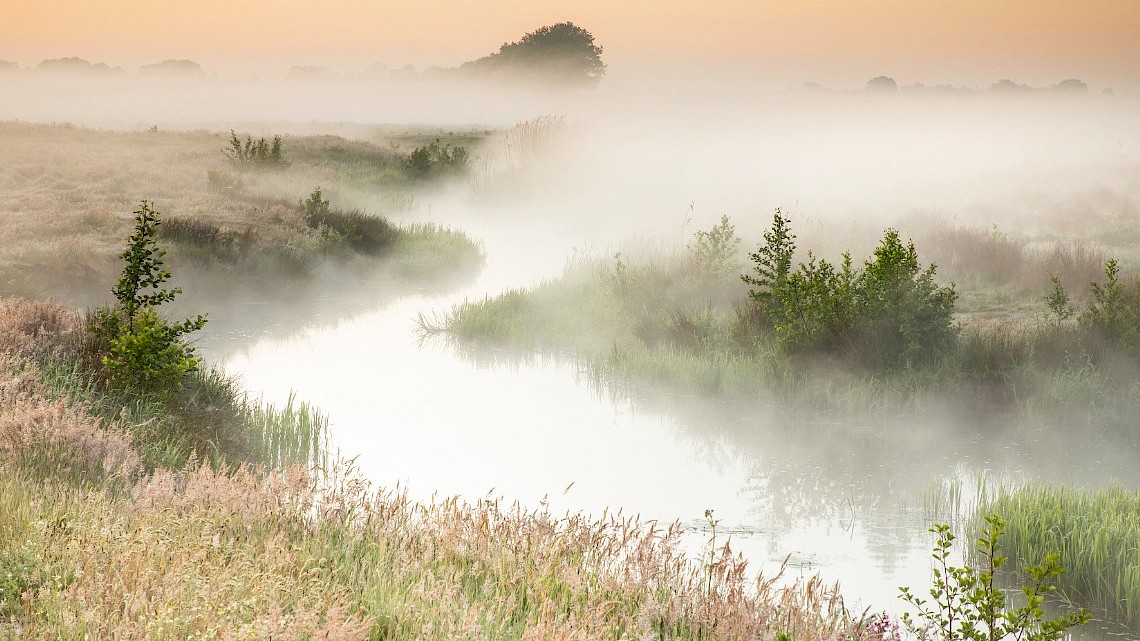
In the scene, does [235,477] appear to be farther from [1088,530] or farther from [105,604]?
[1088,530]

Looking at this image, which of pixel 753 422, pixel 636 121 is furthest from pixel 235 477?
pixel 636 121

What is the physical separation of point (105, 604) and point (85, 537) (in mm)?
754

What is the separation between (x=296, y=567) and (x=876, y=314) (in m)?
8.44

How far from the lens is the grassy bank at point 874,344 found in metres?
10.6

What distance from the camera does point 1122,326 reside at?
11.1 m

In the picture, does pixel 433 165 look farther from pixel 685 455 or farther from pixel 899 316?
pixel 685 455

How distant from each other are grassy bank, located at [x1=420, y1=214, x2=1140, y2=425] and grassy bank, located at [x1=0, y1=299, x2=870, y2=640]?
5312 mm

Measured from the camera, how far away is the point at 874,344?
1125 cm

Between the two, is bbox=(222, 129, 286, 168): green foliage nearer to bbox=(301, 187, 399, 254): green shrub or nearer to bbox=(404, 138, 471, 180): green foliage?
bbox=(404, 138, 471, 180): green foliage

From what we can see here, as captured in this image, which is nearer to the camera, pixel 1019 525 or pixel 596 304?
pixel 1019 525

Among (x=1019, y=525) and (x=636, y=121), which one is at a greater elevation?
(x=636, y=121)

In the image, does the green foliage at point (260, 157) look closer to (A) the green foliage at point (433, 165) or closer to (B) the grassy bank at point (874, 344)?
(A) the green foliage at point (433, 165)

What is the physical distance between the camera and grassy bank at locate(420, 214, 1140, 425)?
10594 mm

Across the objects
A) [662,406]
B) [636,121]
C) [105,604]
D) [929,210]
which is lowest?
[662,406]
